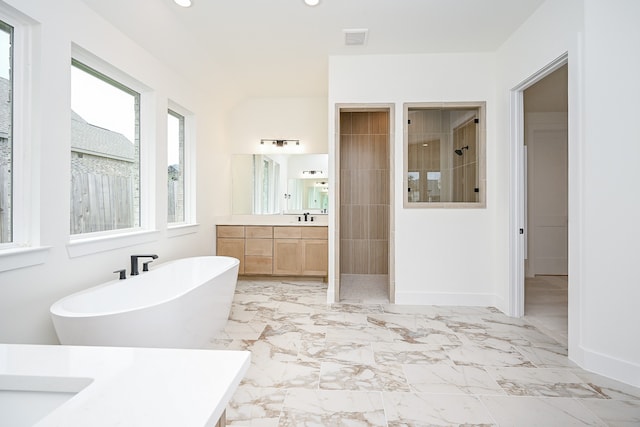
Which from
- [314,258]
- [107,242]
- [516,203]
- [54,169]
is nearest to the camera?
[54,169]

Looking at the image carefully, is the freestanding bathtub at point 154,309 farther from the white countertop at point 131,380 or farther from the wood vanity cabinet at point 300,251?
the wood vanity cabinet at point 300,251

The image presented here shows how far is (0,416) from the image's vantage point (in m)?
0.72

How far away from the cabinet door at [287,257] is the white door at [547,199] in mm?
3667

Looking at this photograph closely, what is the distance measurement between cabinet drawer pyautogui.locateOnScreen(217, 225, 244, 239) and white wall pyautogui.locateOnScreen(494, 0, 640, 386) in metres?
3.88

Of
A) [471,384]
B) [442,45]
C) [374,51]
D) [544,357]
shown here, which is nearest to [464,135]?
[442,45]

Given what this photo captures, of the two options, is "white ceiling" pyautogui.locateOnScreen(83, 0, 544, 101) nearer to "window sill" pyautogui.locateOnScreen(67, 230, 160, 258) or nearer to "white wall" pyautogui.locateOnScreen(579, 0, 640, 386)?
"white wall" pyautogui.locateOnScreen(579, 0, 640, 386)

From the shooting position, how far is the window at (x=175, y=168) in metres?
3.93

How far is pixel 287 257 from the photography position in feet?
16.4

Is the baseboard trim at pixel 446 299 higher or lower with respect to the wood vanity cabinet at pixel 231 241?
lower

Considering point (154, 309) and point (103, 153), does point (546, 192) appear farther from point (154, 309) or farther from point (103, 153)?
point (103, 153)

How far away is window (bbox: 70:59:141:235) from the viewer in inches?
100

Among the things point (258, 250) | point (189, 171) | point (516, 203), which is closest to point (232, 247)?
point (258, 250)

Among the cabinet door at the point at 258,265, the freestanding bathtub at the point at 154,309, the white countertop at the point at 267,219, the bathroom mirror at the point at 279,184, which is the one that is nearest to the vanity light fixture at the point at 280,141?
the bathroom mirror at the point at 279,184

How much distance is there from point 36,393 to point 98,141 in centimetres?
253
